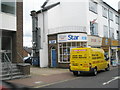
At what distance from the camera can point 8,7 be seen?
48.5ft

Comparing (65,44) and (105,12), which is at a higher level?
(105,12)

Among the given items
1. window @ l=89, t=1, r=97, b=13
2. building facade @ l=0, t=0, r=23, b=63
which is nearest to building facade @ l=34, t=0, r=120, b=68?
window @ l=89, t=1, r=97, b=13

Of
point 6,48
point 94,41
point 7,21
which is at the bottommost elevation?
point 6,48

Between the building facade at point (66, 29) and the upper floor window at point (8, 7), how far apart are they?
790cm

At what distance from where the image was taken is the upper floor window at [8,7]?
564 inches

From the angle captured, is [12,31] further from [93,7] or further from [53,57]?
[93,7]

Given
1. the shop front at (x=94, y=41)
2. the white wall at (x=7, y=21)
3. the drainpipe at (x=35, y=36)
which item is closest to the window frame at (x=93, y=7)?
the shop front at (x=94, y=41)

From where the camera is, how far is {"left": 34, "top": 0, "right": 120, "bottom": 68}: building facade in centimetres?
2145

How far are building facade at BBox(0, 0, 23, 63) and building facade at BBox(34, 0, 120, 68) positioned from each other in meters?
7.05

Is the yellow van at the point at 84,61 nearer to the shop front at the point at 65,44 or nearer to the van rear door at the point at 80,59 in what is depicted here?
the van rear door at the point at 80,59

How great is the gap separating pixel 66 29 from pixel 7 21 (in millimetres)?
9324

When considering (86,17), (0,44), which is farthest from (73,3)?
(0,44)

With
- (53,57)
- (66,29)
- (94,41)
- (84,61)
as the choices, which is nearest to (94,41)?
(94,41)

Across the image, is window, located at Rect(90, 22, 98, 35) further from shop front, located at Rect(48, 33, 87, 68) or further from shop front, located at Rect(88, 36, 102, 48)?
shop front, located at Rect(48, 33, 87, 68)
